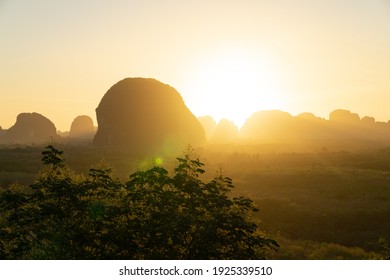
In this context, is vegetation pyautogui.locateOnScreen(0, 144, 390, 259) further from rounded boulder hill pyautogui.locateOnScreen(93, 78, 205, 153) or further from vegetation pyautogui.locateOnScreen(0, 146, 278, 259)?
rounded boulder hill pyautogui.locateOnScreen(93, 78, 205, 153)

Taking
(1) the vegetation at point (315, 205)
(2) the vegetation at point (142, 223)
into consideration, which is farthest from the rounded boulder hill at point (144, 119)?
(2) the vegetation at point (142, 223)

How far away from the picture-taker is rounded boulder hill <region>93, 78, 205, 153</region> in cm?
12912

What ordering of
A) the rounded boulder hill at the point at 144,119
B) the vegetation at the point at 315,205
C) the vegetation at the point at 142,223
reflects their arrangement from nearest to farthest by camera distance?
1. the vegetation at the point at 142,223
2. the vegetation at the point at 315,205
3. the rounded boulder hill at the point at 144,119

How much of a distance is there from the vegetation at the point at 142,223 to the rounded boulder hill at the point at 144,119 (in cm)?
11014

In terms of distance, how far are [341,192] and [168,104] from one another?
99.6m

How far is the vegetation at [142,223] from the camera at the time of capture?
11.6m

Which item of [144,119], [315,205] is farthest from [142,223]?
[144,119]

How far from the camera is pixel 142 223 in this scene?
471 inches

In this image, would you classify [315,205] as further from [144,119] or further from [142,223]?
[144,119]

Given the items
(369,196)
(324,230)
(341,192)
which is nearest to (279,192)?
(341,192)

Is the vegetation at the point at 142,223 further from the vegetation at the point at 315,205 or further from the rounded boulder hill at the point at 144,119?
the rounded boulder hill at the point at 144,119

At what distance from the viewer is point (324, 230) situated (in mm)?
31172

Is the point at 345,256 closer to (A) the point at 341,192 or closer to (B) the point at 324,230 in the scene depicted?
(B) the point at 324,230
